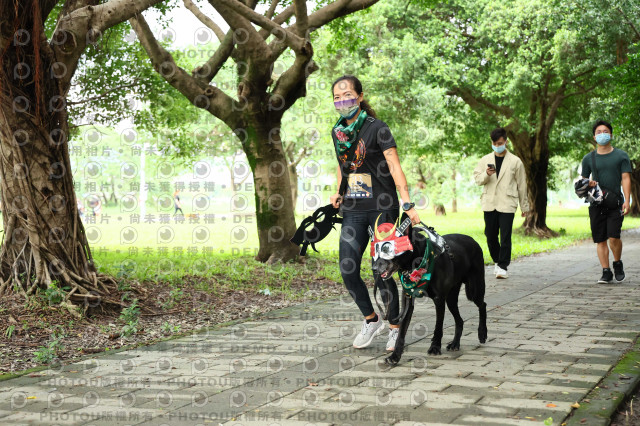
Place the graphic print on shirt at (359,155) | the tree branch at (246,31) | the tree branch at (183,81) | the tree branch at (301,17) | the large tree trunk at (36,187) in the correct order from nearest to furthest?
the graphic print on shirt at (359,155), the large tree trunk at (36,187), the tree branch at (301,17), the tree branch at (246,31), the tree branch at (183,81)

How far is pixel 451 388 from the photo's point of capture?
482 centimetres

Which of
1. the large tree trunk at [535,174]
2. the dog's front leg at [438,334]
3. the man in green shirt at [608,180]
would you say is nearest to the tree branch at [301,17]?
the man in green shirt at [608,180]

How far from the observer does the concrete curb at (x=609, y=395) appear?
163 inches

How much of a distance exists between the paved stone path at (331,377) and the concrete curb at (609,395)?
0.08m

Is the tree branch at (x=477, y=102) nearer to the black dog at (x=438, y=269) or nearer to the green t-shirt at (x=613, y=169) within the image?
the green t-shirt at (x=613, y=169)

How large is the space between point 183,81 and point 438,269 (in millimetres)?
8663

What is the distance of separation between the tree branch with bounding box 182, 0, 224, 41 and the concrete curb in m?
10.8

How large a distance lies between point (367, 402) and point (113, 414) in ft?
5.19

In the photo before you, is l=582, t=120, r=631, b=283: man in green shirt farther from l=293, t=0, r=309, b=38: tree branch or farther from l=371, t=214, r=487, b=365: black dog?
l=371, t=214, r=487, b=365: black dog

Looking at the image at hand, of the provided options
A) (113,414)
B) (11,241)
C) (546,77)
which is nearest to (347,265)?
(113,414)

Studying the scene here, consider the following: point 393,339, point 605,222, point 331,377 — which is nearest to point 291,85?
point 605,222

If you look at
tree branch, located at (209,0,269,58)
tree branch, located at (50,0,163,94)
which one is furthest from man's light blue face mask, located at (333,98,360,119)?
tree branch, located at (209,0,269,58)

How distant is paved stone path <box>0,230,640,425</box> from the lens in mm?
4285

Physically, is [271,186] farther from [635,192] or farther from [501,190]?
[635,192]
